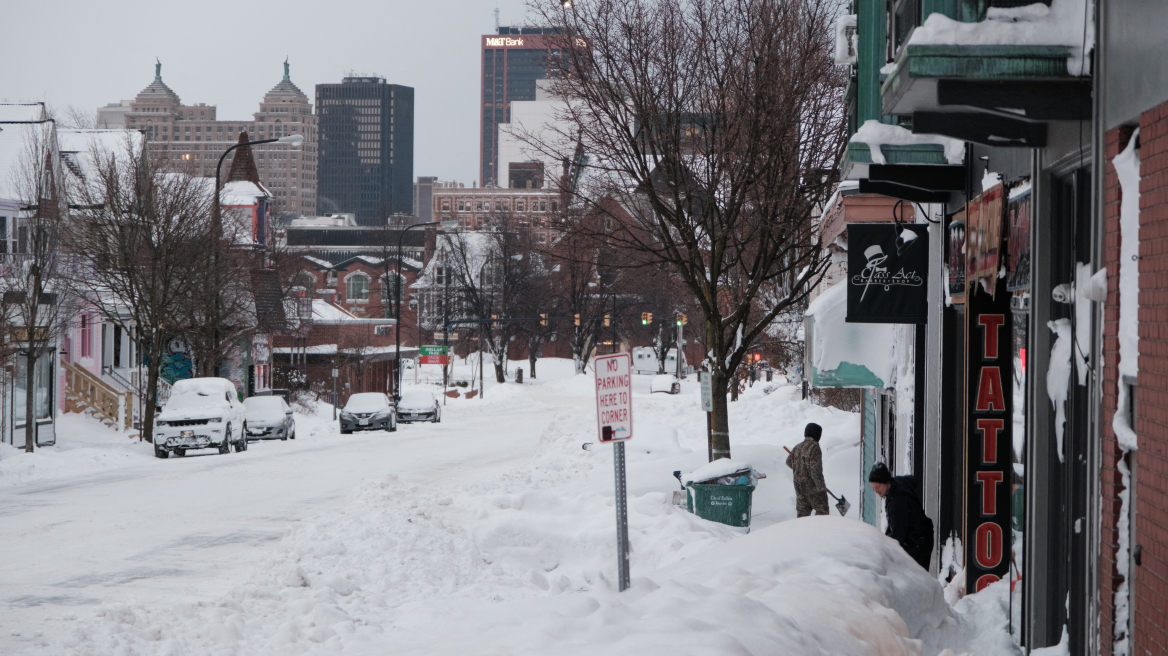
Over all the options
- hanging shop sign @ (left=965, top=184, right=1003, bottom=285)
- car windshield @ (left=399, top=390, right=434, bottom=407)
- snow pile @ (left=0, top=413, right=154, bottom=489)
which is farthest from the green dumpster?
car windshield @ (left=399, top=390, right=434, bottom=407)

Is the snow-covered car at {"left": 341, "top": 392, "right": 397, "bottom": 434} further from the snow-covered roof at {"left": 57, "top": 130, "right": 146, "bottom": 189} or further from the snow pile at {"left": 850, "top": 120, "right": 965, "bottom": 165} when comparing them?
the snow pile at {"left": 850, "top": 120, "right": 965, "bottom": 165}

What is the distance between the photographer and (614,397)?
880 centimetres

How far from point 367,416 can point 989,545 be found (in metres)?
30.4

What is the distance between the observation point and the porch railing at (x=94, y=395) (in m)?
36.5

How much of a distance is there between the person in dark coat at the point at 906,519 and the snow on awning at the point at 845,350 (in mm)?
4189

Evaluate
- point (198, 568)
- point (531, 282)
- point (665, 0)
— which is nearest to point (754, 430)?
point (665, 0)

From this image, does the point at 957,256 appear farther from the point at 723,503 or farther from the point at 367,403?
the point at 367,403

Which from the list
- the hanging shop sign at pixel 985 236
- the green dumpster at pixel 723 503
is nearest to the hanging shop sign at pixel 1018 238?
the hanging shop sign at pixel 985 236

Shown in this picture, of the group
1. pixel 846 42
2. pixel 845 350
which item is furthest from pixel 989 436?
pixel 846 42

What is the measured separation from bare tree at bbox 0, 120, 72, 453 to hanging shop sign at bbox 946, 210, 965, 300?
2152 centimetres

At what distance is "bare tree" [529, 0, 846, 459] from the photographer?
17031 millimetres

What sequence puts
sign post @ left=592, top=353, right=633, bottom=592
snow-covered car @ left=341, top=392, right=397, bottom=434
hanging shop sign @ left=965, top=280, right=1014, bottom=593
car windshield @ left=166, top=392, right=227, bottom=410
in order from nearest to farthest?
1. sign post @ left=592, top=353, right=633, bottom=592
2. hanging shop sign @ left=965, top=280, right=1014, bottom=593
3. car windshield @ left=166, top=392, right=227, bottom=410
4. snow-covered car @ left=341, top=392, right=397, bottom=434

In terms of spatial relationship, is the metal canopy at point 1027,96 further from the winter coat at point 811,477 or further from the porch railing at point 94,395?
the porch railing at point 94,395

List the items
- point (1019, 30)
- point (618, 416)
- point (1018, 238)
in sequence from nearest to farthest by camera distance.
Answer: point (1019, 30)
point (1018, 238)
point (618, 416)
